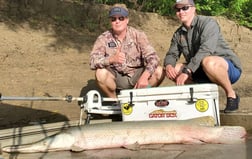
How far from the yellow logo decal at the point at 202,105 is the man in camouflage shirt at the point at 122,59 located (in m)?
0.76

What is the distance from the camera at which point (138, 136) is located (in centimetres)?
425

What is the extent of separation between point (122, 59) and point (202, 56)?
887 mm

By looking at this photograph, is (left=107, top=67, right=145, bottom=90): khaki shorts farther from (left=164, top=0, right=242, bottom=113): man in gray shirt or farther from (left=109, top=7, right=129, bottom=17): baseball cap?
(left=109, top=7, right=129, bottom=17): baseball cap

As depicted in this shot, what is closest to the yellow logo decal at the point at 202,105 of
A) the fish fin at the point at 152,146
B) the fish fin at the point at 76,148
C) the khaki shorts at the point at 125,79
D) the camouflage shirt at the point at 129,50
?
the fish fin at the point at 152,146

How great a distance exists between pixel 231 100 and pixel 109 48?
4.64ft

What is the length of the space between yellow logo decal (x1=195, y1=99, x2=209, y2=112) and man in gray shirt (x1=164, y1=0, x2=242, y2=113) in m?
0.37

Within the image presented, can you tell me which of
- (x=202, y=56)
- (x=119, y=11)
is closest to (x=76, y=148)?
(x=202, y=56)

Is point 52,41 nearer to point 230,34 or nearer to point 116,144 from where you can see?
point 230,34

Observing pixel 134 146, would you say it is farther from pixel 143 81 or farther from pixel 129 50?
pixel 129 50

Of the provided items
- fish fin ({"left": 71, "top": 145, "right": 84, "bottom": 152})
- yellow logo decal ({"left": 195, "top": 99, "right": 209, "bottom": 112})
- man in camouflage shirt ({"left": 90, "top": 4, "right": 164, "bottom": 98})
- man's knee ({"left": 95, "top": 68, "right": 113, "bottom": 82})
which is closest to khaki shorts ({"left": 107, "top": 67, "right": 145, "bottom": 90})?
man in camouflage shirt ({"left": 90, "top": 4, "right": 164, "bottom": 98})

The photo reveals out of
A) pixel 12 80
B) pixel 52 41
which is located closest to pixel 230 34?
pixel 52 41

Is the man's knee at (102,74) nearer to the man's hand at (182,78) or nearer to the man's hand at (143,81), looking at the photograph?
the man's hand at (143,81)

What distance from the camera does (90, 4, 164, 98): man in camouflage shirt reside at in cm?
516

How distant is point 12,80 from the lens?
8.09 m
